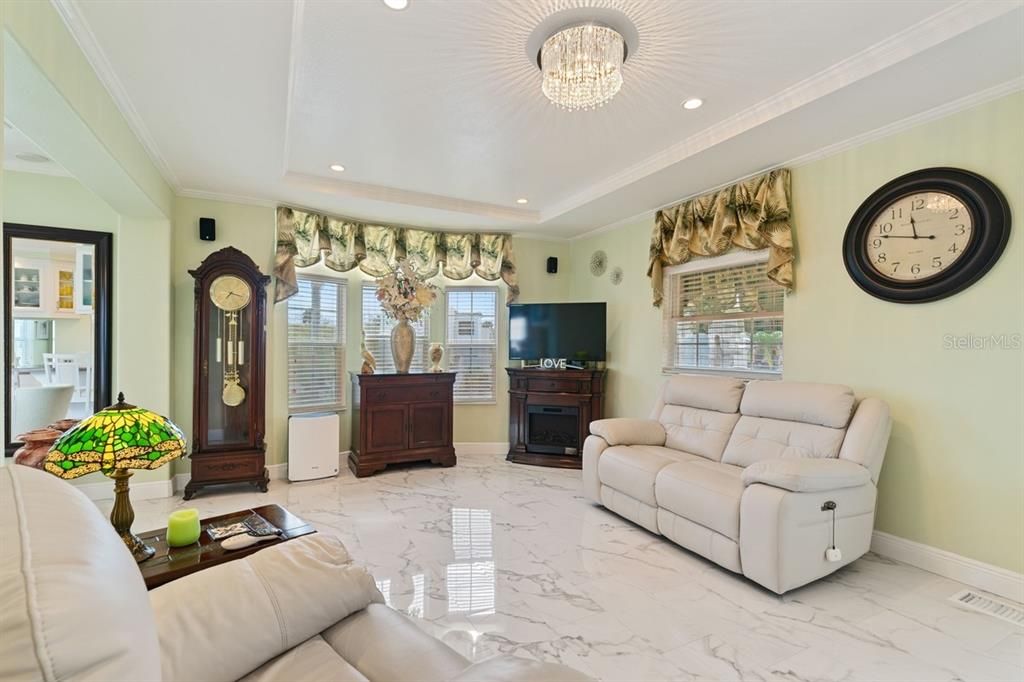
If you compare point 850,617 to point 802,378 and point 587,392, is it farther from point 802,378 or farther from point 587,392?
point 587,392

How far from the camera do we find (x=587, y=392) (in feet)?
16.2

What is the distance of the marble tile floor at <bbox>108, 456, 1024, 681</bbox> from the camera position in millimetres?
1925

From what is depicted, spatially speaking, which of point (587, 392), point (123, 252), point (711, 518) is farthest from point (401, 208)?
point (711, 518)

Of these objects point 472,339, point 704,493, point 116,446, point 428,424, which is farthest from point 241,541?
point 472,339

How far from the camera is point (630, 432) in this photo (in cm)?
369

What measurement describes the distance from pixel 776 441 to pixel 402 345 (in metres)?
3.44

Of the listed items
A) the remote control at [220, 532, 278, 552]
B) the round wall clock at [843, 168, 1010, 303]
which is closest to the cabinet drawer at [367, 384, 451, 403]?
the remote control at [220, 532, 278, 552]

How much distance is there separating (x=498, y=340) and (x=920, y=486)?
12.9ft

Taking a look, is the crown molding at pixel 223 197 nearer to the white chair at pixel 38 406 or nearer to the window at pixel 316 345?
the window at pixel 316 345

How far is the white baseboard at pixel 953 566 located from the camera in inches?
95.0

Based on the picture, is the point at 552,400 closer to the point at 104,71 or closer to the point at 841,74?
the point at 841,74

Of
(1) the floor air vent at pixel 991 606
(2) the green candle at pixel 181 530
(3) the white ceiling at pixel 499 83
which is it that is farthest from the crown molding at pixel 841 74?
(2) the green candle at pixel 181 530

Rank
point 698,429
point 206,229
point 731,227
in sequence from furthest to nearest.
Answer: point 206,229
point 731,227
point 698,429

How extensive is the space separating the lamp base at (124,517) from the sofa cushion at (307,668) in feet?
2.71
